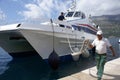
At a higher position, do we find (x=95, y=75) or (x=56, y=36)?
(x=95, y=75)

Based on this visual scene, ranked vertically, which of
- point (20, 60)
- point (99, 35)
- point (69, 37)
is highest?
point (99, 35)

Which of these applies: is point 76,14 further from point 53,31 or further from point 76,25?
point 53,31

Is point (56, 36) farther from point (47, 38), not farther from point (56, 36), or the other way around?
point (47, 38)

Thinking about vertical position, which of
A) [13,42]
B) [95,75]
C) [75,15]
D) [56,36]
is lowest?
[75,15]

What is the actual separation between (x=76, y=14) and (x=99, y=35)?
1199cm

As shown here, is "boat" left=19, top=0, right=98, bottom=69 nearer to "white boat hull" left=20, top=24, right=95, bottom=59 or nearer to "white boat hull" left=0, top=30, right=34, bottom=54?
"white boat hull" left=20, top=24, right=95, bottom=59

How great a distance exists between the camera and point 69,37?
15.5m

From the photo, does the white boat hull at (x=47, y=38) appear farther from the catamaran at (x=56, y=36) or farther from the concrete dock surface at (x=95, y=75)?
the concrete dock surface at (x=95, y=75)

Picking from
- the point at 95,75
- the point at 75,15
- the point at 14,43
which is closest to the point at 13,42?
the point at 14,43

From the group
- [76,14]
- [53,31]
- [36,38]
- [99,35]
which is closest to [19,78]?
[36,38]

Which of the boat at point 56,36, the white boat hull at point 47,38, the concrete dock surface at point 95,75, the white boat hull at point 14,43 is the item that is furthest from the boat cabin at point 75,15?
the concrete dock surface at point 95,75

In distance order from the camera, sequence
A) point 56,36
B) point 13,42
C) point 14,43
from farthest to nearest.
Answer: point 14,43
point 13,42
point 56,36

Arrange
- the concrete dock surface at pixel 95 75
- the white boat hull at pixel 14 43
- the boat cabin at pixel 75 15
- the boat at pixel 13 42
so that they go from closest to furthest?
1. the concrete dock surface at pixel 95 75
2. the boat at pixel 13 42
3. the white boat hull at pixel 14 43
4. the boat cabin at pixel 75 15

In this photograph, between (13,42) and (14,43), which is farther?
(14,43)
